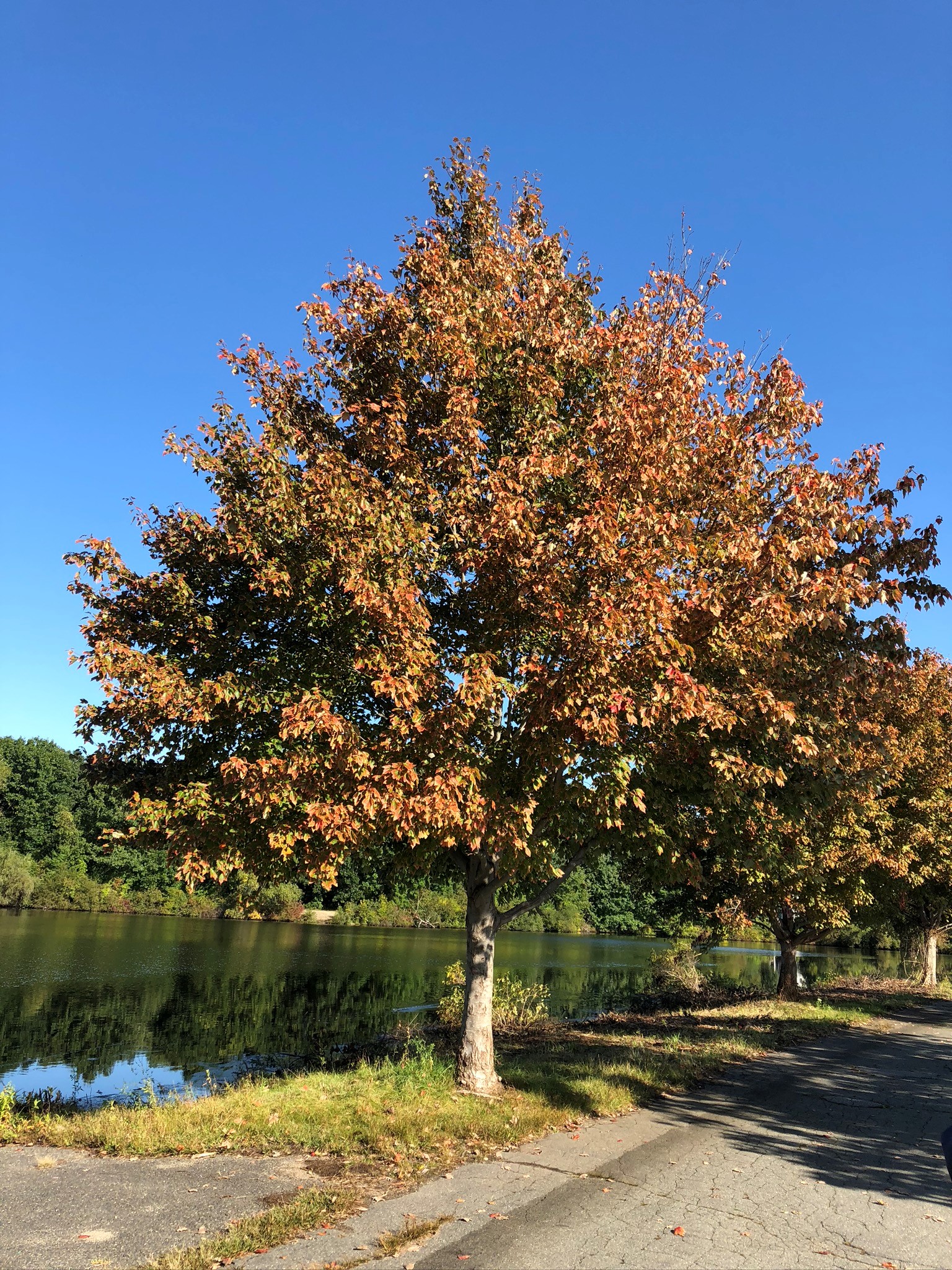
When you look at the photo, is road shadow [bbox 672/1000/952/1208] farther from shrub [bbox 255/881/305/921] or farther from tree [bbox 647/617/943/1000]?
shrub [bbox 255/881/305/921]

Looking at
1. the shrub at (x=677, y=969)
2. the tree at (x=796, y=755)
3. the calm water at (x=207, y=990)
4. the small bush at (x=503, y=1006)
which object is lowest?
the calm water at (x=207, y=990)

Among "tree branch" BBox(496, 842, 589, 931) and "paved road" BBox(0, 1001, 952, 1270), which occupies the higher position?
"tree branch" BBox(496, 842, 589, 931)

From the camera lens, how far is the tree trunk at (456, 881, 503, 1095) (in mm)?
10586

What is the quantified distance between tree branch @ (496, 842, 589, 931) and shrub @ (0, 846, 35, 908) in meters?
69.6

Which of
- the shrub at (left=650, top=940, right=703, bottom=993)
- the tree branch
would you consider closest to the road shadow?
the tree branch

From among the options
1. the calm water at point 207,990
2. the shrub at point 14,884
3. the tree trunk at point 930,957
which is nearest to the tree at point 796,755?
the calm water at point 207,990

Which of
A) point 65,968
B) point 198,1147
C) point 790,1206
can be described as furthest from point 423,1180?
point 65,968

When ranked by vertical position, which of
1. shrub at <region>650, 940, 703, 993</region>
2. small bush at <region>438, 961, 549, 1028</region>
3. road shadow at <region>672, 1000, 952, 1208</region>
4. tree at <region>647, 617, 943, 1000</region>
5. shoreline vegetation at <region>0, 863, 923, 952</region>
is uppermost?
tree at <region>647, 617, 943, 1000</region>

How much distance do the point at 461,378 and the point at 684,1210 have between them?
927 centimetres

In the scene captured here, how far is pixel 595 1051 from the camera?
14117mm

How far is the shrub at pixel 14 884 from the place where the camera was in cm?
6744

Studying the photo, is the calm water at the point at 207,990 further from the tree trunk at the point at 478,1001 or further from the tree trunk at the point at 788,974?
the tree trunk at the point at 478,1001

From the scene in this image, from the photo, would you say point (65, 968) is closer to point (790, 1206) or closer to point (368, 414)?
point (368, 414)

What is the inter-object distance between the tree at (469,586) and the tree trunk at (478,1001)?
4 centimetres
